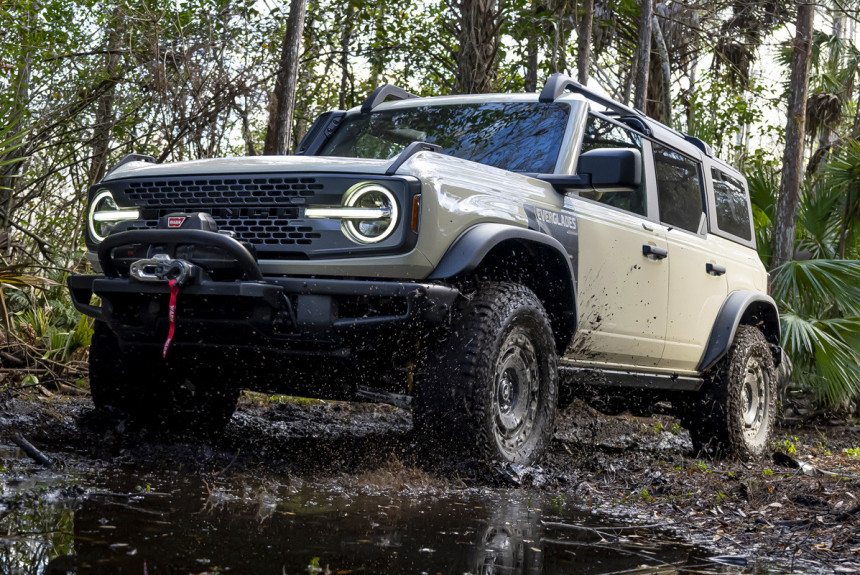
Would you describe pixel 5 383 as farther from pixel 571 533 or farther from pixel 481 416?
pixel 571 533

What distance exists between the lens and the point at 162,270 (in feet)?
12.4

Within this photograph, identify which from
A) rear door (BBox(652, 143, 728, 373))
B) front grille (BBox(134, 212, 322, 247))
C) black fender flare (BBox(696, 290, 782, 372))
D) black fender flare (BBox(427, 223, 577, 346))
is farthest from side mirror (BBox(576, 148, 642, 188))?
black fender flare (BBox(696, 290, 782, 372))

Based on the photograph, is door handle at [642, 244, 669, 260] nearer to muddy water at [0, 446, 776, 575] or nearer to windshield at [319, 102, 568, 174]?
windshield at [319, 102, 568, 174]

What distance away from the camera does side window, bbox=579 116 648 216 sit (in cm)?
525

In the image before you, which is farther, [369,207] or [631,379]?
[631,379]

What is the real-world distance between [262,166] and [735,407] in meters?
3.77

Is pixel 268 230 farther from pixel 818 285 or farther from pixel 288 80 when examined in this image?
pixel 818 285

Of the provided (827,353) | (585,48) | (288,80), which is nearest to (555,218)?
(288,80)

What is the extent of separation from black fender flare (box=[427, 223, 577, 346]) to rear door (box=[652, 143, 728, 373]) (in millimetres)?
1367

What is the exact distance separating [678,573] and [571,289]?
217 cm

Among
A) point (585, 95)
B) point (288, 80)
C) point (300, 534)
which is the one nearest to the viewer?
point (300, 534)

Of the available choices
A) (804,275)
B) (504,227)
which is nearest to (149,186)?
(504,227)

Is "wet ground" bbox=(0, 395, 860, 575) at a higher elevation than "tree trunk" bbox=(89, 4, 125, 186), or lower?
lower

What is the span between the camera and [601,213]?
203 inches
